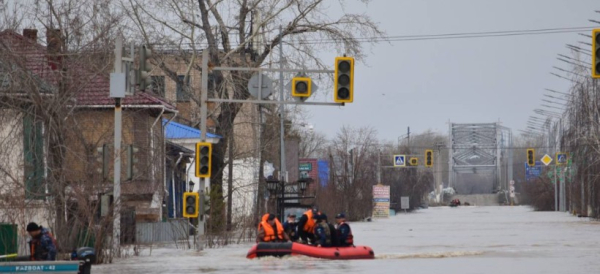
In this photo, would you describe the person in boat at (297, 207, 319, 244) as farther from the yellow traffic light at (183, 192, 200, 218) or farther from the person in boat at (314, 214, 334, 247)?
the yellow traffic light at (183, 192, 200, 218)

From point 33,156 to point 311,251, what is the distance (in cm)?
849

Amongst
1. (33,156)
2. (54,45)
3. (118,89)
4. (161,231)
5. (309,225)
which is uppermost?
(54,45)

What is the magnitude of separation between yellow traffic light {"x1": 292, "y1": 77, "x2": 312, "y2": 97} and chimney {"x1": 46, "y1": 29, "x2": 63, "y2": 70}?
624 cm

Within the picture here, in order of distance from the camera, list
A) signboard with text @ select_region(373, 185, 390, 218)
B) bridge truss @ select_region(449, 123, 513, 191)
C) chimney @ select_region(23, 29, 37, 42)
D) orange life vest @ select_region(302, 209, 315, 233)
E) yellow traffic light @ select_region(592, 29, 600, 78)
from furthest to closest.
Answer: bridge truss @ select_region(449, 123, 513, 191), signboard with text @ select_region(373, 185, 390, 218), orange life vest @ select_region(302, 209, 315, 233), chimney @ select_region(23, 29, 37, 42), yellow traffic light @ select_region(592, 29, 600, 78)

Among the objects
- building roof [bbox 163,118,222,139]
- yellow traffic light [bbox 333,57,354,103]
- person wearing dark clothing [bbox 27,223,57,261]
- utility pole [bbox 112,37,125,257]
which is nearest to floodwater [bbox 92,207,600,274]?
utility pole [bbox 112,37,125,257]

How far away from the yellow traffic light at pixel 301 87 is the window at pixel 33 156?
6835 millimetres

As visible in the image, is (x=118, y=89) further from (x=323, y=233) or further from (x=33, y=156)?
(x=323, y=233)

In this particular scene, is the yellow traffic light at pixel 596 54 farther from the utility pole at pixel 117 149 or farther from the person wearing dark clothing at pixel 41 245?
the person wearing dark clothing at pixel 41 245

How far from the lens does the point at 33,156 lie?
37156 millimetres

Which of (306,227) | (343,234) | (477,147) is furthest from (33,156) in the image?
(477,147)

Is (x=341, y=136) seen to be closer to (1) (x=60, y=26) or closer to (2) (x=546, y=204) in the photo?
(2) (x=546, y=204)

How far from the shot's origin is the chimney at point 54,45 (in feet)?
116

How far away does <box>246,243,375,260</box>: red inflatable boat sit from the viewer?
34188mm

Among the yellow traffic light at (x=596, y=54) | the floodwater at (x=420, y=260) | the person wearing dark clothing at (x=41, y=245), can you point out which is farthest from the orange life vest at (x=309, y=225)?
the person wearing dark clothing at (x=41, y=245)
